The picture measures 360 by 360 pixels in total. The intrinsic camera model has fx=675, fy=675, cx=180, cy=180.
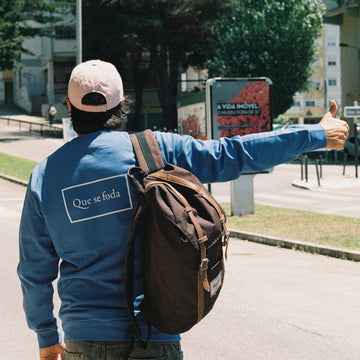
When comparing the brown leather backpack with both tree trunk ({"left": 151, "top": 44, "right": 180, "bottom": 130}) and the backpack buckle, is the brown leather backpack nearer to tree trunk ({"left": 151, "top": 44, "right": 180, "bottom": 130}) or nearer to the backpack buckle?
the backpack buckle

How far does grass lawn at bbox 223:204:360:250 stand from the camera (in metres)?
10.7

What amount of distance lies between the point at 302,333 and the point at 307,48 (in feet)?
124

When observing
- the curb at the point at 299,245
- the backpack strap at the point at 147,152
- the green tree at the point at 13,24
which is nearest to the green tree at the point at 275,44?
the green tree at the point at 13,24

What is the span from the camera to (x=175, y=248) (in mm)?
2139

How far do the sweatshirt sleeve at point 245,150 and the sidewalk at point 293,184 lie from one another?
7303 mm

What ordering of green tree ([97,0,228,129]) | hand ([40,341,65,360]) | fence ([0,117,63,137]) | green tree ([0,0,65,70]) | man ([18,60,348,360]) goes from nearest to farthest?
man ([18,60,348,360]) < hand ([40,341,65,360]) < green tree ([0,0,65,70]) < green tree ([97,0,228,129]) < fence ([0,117,63,137])

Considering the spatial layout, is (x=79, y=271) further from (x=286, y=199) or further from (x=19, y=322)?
(x=286, y=199)

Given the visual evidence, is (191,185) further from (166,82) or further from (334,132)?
(166,82)

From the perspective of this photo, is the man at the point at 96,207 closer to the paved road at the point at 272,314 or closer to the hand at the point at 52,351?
the hand at the point at 52,351

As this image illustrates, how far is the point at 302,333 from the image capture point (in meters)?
5.75

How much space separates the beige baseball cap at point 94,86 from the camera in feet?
Answer: 7.87

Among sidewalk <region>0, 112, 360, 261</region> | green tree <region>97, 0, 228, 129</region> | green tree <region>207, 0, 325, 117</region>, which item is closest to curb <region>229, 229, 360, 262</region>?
sidewalk <region>0, 112, 360, 261</region>

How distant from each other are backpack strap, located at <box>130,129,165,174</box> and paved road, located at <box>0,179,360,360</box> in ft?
10.2

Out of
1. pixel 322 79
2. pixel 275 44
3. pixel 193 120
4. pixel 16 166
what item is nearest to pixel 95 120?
pixel 16 166
